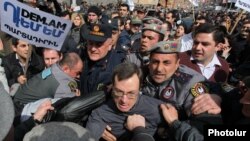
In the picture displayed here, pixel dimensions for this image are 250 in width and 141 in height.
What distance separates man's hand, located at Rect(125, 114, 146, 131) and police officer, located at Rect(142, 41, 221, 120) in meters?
0.31

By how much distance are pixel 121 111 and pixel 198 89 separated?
0.58 m

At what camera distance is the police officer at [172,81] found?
2.74 m

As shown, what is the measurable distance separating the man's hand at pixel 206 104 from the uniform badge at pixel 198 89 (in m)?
0.17

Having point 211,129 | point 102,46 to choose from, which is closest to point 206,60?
point 102,46

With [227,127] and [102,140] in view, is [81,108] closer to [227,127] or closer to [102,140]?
[102,140]

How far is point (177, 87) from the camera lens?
2.83m

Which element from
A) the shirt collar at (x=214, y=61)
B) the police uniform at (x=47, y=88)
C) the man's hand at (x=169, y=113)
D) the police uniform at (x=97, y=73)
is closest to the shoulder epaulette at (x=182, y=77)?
the man's hand at (x=169, y=113)

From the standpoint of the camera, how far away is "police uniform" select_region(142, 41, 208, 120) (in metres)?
2.74

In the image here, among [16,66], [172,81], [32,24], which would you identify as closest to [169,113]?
[172,81]

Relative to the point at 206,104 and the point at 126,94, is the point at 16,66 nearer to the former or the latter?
the point at 126,94

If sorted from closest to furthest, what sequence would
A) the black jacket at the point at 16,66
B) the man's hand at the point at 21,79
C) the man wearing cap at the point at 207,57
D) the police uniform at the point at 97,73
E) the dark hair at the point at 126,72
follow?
the dark hair at the point at 126,72, the police uniform at the point at 97,73, the man wearing cap at the point at 207,57, the man's hand at the point at 21,79, the black jacket at the point at 16,66

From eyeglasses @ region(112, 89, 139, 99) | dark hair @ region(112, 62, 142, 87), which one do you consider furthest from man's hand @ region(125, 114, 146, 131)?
dark hair @ region(112, 62, 142, 87)

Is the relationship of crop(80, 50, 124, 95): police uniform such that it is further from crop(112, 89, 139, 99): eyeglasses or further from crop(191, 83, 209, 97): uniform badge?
crop(191, 83, 209, 97): uniform badge

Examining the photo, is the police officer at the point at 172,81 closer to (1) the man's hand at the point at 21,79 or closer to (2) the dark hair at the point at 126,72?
(2) the dark hair at the point at 126,72
